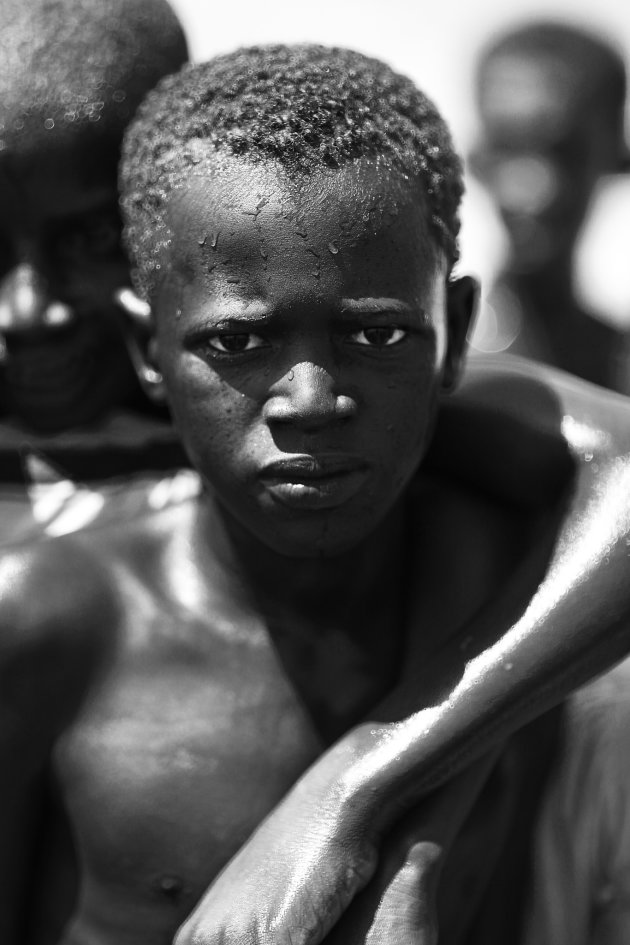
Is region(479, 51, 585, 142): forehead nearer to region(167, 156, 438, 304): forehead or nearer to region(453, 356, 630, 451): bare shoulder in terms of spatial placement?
region(453, 356, 630, 451): bare shoulder

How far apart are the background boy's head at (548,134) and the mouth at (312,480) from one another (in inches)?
68.2

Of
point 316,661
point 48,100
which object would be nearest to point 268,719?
point 316,661

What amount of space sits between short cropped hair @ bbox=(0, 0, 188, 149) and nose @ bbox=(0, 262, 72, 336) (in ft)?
0.42

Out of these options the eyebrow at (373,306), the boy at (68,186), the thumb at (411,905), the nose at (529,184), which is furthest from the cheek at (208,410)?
the nose at (529,184)

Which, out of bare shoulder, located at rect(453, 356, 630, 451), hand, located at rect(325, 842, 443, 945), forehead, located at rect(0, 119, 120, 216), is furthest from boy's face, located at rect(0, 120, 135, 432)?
hand, located at rect(325, 842, 443, 945)

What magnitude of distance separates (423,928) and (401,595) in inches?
11.9

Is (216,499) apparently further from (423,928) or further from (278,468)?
(423,928)

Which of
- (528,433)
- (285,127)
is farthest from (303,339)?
(528,433)

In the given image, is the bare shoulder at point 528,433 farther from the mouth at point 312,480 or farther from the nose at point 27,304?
the nose at point 27,304

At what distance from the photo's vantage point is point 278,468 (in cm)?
112

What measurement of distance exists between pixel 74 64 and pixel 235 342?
0.44 meters

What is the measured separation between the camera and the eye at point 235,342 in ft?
3.67

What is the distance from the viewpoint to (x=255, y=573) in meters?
1.29

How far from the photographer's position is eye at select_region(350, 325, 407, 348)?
112 centimetres
